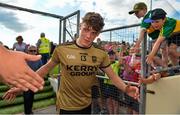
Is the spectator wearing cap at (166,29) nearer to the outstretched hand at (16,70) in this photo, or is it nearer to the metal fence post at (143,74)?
the metal fence post at (143,74)

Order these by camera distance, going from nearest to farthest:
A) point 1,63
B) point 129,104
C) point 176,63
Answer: point 1,63 → point 176,63 → point 129,104

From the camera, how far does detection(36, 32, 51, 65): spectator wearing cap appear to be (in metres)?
12.0

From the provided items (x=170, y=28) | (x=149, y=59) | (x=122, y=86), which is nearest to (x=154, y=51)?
(x=149, y=59)

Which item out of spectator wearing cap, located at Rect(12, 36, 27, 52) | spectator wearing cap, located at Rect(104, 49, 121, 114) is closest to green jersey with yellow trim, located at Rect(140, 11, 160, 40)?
spectator wearing cap, located at Rect(104, 49, 121, 114)

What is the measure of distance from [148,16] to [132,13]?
501 mm

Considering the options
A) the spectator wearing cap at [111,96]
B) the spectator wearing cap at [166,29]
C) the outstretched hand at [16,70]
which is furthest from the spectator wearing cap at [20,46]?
the outstretched hand at [16,70]

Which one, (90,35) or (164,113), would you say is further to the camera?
(164,113)

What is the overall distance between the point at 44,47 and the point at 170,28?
25.6 ft

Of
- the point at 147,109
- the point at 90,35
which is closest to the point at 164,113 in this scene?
the point at 147,109

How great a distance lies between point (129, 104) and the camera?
553 cm

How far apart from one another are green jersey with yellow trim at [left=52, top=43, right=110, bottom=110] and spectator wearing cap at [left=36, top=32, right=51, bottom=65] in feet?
26.2

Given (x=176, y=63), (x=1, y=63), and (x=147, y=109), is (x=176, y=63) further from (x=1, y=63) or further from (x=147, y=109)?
(x=1, y=63)

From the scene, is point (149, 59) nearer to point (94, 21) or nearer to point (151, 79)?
point (151, 79)

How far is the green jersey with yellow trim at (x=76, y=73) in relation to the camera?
12.6 ft
